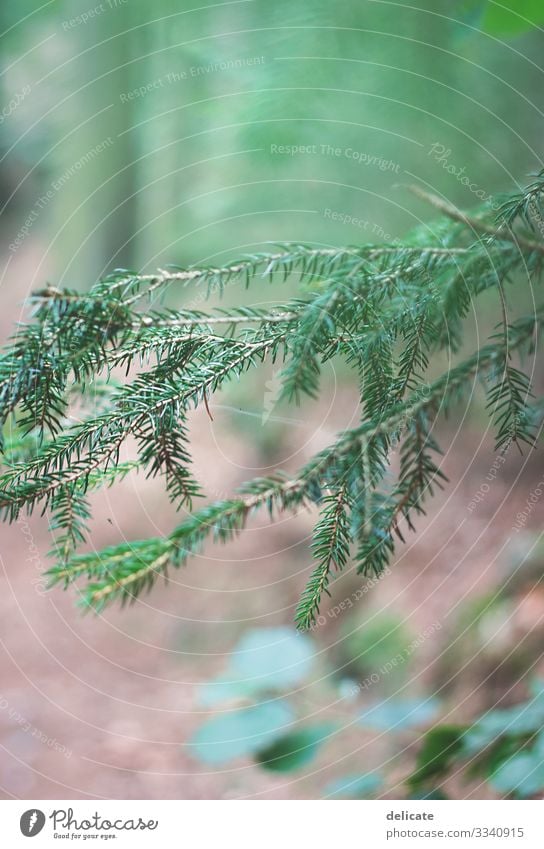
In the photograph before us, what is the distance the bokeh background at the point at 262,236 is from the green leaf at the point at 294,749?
2 cm

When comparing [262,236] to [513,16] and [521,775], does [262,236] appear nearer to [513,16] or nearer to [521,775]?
[513,16]

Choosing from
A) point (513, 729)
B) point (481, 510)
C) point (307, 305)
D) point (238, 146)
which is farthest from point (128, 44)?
point (513, 729)

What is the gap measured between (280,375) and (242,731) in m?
0.37

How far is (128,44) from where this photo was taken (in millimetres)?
543

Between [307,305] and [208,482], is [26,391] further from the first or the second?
[208,482]

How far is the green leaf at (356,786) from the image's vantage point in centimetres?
52

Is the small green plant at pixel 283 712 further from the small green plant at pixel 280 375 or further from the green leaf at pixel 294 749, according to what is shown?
the small green plant at pixel 280 375

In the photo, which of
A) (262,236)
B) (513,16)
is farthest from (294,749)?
(513,16)

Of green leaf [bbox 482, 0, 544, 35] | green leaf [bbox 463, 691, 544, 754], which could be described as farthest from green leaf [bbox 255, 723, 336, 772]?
green leaf [bbox 482, 0, 544, 35]

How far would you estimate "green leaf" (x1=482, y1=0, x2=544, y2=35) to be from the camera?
49 cm

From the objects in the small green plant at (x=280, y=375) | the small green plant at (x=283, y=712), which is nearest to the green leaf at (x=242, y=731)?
the small green plant at (x=283, y=712)

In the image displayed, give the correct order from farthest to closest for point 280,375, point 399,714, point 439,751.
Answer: point 399,714
point 439,751
point 280,375

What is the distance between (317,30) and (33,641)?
0.66 meters

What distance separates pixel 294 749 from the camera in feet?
1.61
